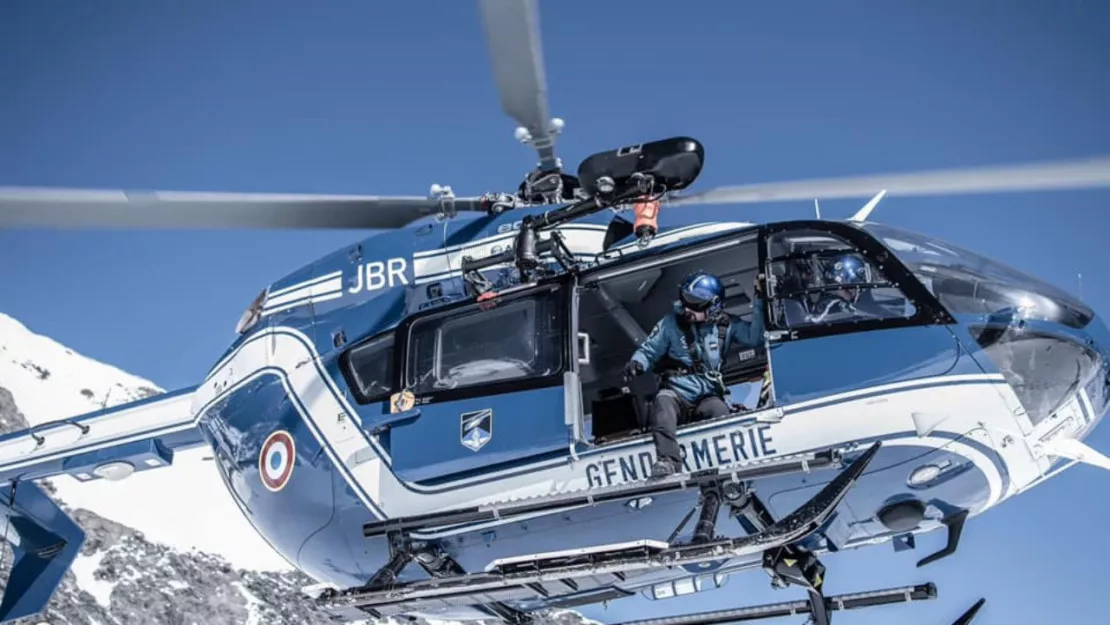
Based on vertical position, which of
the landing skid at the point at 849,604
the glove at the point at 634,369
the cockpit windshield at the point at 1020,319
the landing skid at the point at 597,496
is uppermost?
the glove at the point at 634,369

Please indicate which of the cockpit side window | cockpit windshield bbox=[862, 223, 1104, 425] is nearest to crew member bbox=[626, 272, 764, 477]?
the cockpit side window

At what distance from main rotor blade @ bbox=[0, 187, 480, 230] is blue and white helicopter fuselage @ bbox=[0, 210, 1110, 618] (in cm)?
30

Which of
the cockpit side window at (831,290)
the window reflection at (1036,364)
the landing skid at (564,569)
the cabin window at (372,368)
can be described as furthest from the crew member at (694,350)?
the cabin window at (372,368)

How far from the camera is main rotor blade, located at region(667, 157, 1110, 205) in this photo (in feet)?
18.7

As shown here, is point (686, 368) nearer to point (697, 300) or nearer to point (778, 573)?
point (697, 300)

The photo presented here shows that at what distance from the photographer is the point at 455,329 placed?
314 inches

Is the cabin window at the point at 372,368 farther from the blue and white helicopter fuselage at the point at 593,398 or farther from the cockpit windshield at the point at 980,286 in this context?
the cockpit windshield at the point at 980,286

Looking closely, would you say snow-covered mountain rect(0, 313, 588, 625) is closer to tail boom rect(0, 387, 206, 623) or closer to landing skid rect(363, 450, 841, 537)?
tail boom rect(0, 387, 206, 623)

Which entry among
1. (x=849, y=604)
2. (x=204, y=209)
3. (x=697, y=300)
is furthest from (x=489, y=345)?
(x=849, y=604)

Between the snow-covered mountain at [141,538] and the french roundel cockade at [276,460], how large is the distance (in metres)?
22.2

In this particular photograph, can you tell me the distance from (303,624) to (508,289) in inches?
1315

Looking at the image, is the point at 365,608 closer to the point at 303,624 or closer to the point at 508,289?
the point at 508,289

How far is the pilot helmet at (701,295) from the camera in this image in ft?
23.6

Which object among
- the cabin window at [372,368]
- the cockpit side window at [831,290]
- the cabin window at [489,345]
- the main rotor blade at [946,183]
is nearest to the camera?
the main rotor blade at [946,183]
